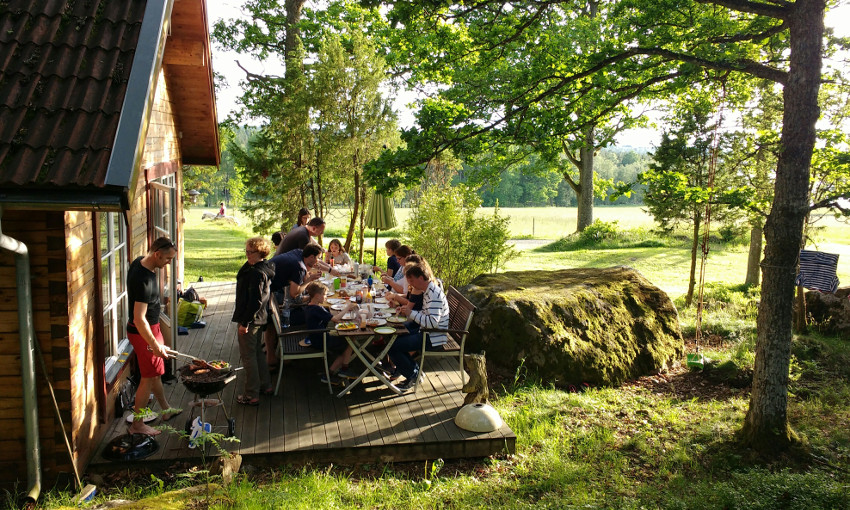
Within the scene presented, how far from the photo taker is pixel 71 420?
4289 mm

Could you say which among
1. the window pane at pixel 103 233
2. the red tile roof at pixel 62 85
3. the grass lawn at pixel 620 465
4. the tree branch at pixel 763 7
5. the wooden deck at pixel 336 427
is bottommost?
the grass lawn at pixel 620 465

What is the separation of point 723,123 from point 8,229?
11.7 meters

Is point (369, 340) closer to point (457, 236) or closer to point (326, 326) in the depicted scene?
point (326, 326)

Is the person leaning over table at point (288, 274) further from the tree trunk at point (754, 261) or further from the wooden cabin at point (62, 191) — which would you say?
the tree trunk at point (754, 261)

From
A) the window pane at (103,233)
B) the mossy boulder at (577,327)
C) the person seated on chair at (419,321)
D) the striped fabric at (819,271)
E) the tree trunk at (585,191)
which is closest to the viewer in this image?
the window pane at (103,233)

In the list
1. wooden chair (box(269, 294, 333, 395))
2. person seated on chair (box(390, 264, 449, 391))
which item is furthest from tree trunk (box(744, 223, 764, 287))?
wooden chair (box(269, 294, 333, 395))

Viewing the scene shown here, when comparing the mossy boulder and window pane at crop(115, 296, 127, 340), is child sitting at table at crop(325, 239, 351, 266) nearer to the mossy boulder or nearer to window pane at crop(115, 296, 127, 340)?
the mossy boulder

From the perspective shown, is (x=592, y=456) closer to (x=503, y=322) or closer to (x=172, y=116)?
(x=503, y=322)

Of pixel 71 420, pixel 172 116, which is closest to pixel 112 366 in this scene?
pixel 71 420

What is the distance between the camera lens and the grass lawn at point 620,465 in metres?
4.59

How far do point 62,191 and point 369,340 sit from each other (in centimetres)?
334

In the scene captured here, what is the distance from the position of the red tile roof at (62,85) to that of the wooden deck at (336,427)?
2.52 m

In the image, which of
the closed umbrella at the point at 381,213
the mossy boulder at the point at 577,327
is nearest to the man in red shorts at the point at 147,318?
the mossy boulder at the point at 577,327

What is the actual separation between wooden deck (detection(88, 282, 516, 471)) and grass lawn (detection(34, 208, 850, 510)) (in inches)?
5.2
